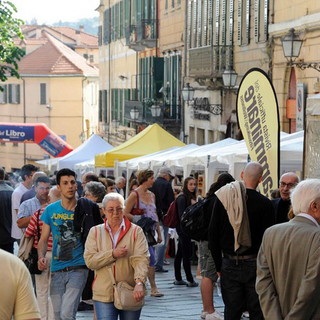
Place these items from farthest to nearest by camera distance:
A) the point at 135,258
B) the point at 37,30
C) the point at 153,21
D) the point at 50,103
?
1. the point at 37,30
2. the point at 50,103
3. the point at 153,21
4. the point at 135,258

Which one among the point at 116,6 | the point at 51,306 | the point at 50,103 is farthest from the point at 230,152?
the point at 50,103

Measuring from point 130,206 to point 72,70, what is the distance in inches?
2290

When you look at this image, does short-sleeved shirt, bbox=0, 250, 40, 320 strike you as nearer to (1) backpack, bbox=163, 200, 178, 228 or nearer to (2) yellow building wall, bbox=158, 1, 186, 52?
(1) backpack, bbox=163, 200, 178, 228

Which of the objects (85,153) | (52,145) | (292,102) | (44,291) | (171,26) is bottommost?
(52,145)

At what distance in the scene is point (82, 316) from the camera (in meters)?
12.2

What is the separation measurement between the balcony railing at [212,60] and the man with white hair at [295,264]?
22.3 meters

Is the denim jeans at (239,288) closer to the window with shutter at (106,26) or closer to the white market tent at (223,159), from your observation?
the white market tent at (223,159)

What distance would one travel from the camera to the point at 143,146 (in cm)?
2739

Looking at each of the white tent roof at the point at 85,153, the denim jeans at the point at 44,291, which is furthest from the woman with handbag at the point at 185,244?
the white tent roof at the point at 85,153

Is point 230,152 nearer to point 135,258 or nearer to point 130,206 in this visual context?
point 130,206

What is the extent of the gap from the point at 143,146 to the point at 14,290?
73.6 feet

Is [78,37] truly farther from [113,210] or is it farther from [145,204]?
[113,210]

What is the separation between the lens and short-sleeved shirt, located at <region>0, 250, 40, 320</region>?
4953 millimetres

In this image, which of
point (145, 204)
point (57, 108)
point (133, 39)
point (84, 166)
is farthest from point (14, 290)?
point (57, 108)
